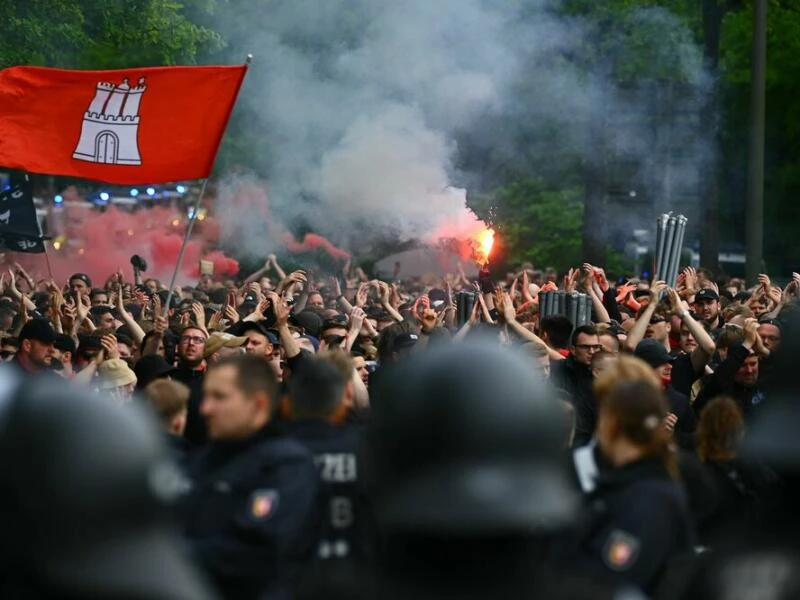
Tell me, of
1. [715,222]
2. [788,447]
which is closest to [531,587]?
[788,447]

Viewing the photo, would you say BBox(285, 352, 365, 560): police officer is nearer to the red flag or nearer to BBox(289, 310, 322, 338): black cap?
BBox(289, 310, 322, 338): black cap

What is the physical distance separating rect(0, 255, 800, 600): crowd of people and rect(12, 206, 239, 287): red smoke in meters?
16.9

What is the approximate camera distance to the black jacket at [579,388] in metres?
7.96

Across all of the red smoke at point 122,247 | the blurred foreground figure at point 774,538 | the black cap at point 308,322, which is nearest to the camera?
the blurred foreground figure at point 774,538

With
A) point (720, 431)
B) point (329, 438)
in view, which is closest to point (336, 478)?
point (329, 438)

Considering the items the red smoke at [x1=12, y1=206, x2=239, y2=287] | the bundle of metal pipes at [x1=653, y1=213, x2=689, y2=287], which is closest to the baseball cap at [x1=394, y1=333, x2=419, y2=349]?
the bundle of metal pipes at [x1=653, y1=213, x2=689, y2=287]

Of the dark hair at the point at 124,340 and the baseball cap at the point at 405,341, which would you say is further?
the dark hair at the point at 124,340

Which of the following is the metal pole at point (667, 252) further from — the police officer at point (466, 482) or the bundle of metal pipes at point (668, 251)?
the police officer at point (466, 482)

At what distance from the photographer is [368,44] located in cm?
2352

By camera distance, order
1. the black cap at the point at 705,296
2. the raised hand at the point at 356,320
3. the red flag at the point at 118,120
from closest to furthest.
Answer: the raised hand at the point at 356,320
the black cap at the point at 705,296
the red flag at the point at 118,120

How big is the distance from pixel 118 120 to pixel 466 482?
38.6ft

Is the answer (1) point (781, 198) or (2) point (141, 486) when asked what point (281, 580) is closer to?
(2) point (141, 486)

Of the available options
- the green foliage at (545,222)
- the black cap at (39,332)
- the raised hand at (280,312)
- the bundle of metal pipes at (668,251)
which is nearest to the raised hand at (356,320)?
the raised hand at (280,312)

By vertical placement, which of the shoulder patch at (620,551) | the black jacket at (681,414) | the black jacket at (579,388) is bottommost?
the shoulder patch at (620,551)
